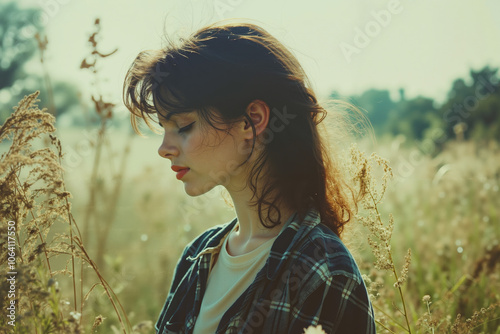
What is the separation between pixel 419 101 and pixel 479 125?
270cm

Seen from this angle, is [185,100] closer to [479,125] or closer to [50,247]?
[50,247]

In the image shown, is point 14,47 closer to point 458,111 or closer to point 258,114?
point 258,114

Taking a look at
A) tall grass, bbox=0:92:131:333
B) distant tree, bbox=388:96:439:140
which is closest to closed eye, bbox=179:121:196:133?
tall grass, bbox=0:92:131:333

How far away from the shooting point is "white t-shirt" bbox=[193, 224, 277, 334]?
69.8 inches

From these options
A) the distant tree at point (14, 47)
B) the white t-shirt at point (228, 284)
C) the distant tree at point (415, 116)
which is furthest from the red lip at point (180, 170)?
the distant tree at point (415, 116)

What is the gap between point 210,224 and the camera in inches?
184

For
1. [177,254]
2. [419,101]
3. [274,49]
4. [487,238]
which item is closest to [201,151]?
[274,49]

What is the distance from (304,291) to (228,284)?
0.45 meters

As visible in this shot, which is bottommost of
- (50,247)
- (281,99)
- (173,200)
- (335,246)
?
(173,200)

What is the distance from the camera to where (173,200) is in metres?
4.25

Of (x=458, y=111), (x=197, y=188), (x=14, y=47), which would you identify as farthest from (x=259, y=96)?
(x=458, y=111)

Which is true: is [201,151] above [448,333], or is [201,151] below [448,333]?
above

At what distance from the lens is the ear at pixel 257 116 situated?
184 cm

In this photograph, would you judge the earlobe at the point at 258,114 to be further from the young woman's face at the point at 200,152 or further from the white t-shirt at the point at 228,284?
the white t-shirt at the point at 228,284
